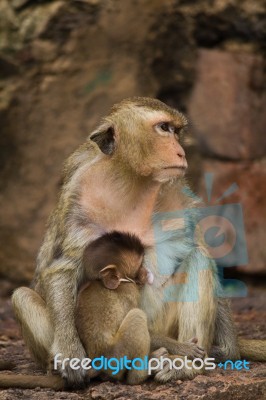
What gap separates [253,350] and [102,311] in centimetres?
141

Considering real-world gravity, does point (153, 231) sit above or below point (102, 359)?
above

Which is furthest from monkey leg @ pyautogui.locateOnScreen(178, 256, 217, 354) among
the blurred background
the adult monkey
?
the blurred background

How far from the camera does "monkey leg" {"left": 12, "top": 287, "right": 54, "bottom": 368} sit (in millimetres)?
5566

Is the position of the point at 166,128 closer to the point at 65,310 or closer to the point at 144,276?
the point at 144,276

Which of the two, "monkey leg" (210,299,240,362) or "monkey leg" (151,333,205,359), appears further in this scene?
"monkey leg" (210,299,240,362)

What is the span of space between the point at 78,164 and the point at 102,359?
4.16 feet

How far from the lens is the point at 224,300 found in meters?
5.92

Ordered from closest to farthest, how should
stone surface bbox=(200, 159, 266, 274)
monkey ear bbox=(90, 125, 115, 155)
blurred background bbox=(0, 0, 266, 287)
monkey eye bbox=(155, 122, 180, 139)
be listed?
monkey eye bbox=(155, 122, 180, 139), monkey ear bbox=(90, 125, 115, 155), blurred background bbox=(0, 0, 266, 287), stone surface bbox=(200, 159, 266, 274)

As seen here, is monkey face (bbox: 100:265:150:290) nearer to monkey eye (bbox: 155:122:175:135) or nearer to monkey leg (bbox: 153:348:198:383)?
monkey leg (bbox: 153:348:198:383)

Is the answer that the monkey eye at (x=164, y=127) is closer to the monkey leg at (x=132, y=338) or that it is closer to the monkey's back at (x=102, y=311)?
the monkey's back at (x=102, y=311)

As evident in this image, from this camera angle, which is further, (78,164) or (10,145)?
(10,145)

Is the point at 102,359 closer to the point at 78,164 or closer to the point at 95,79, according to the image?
the point at 78,164

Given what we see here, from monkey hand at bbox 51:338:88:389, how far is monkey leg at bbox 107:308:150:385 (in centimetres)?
23

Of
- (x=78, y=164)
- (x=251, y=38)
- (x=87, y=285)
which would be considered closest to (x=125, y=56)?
(x=251, y=38)
